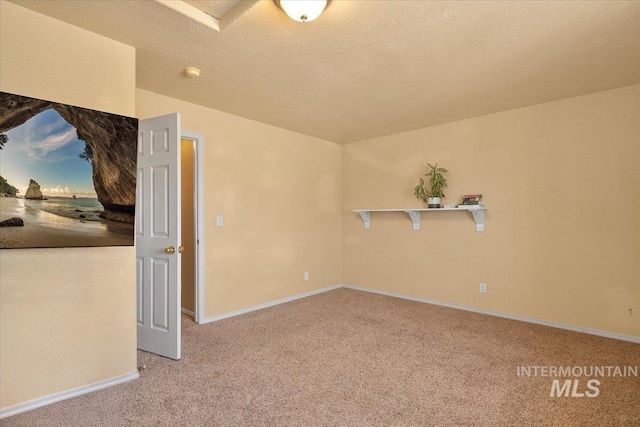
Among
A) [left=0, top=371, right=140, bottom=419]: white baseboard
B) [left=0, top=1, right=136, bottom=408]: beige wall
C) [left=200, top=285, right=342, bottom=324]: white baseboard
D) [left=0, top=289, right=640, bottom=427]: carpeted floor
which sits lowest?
[left=0, top=289, right=640, bottom=427]: carpeted floor

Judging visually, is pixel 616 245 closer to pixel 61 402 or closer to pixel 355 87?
pixel 355 87

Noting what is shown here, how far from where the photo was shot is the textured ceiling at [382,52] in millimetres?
1897

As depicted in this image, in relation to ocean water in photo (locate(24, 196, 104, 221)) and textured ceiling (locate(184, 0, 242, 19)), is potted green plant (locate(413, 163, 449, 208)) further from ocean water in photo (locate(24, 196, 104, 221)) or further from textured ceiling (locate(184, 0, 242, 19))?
ocean water in photo (locate(24, 196, 104, 221))

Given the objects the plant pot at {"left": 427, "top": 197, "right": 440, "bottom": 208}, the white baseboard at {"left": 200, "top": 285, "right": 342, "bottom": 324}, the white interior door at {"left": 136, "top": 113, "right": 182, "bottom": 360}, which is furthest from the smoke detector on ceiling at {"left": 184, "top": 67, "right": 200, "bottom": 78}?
the plant pot at {"left": 427, "top": 197, "right": 440, "bottom": 208}

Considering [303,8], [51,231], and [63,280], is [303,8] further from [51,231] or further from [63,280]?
[63,280]

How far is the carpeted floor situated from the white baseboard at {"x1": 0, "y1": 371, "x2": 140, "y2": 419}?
51 millimetres

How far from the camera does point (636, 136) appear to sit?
2.95 m

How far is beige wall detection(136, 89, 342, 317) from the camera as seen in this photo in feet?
11.8

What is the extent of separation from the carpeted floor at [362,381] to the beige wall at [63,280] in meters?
0.20

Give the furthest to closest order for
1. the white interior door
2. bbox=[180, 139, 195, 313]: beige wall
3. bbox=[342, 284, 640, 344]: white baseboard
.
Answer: bbox=[180, 139, 195, 313]: beige wall → bbox=[342, 284, 640, 344]: white baseboard → the white interior door

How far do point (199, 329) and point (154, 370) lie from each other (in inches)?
Result: 35.8

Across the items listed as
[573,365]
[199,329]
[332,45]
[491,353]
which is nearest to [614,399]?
[573,365]

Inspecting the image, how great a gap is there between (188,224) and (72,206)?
6.39 feet

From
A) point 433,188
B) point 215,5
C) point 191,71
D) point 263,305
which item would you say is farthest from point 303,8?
point 263,305
